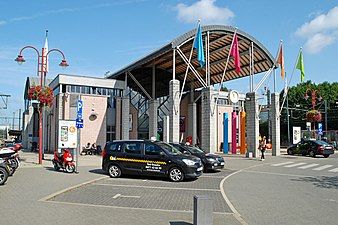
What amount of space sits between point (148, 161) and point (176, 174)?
52.8 inches

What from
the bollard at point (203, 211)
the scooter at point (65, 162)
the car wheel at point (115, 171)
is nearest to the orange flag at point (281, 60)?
the car wheel at point (115, 171)

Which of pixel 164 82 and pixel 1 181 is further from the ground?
pixel 164 82

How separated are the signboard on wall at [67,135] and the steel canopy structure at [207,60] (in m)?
9.73

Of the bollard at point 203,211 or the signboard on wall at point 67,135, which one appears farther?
the signboard on wall at point 67,135

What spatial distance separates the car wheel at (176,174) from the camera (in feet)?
45.8

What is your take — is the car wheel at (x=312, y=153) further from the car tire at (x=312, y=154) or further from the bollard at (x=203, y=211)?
the bollard at (x=203, y=211)

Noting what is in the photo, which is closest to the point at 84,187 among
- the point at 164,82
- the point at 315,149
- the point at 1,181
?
the point at 1,181

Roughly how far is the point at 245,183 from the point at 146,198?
5266 mm

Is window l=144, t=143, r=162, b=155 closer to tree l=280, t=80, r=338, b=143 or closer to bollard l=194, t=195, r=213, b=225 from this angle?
bollard l=194, t=195, r=213, b=225

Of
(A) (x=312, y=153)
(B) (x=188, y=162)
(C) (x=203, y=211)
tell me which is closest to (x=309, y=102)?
(A) (x=312, y=153)

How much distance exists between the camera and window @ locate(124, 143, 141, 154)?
1490cm

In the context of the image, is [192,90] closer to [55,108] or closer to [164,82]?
[164,82]

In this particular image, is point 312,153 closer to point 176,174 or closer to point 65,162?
point 176,174

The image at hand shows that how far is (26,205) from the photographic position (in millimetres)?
8734
